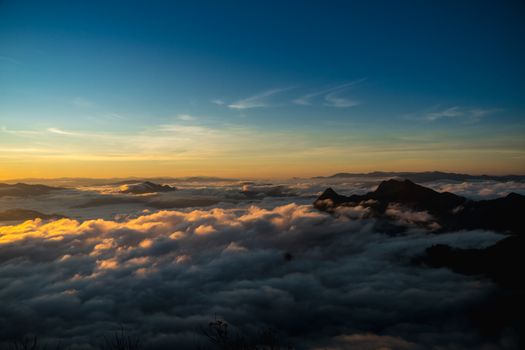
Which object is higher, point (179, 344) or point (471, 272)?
point (471, 272)

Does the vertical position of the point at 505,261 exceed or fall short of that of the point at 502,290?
it exceeds it

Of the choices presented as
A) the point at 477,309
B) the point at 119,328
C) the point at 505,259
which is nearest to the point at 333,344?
the point at 477,309

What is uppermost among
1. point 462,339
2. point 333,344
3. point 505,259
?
point 505,259

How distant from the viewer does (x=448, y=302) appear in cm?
19762

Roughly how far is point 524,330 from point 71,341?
8917 inches

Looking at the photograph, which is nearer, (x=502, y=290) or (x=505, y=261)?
(x=502, y=290)

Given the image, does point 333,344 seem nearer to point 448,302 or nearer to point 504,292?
point 448,302

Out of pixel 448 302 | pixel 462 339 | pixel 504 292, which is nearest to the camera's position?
pixel 462 339

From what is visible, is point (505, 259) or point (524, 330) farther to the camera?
point (505, 259)

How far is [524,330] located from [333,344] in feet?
305

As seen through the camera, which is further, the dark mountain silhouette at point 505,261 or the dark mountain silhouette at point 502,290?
the dark mountain silhouette at point 505,261

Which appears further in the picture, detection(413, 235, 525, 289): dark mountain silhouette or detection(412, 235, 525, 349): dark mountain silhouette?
detection(413, 235, 525, 289): dark mountain silhouette

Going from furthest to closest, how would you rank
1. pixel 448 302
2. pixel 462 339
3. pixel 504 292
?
pixel 448 302 → pixel 504 292 → pixel 462 339

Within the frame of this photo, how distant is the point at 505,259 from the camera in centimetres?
18988
